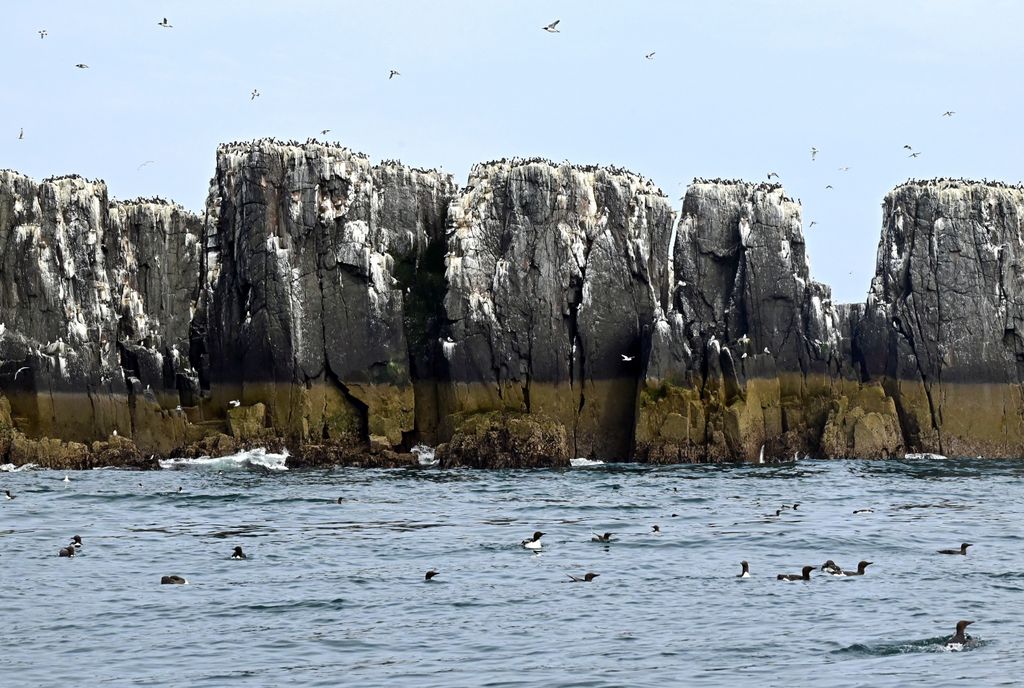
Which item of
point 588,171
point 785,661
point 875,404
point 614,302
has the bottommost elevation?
point 785,661

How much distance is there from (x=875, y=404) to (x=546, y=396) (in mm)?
15896

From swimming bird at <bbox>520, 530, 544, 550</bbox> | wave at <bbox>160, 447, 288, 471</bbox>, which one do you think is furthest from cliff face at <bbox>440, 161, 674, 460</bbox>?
swimming bird at <bbox>520, 530, 544, 550</bbox>

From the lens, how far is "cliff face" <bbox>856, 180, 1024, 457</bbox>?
73938 mm

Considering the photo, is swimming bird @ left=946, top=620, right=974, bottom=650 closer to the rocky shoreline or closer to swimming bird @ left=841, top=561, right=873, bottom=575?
swimming bird @ left=841, top=561, right=873, bottom=575

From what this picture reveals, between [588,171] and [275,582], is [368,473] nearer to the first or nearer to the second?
[588,171]

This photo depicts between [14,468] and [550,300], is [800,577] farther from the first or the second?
[14,468]

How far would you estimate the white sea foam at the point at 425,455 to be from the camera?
71250 millimetres

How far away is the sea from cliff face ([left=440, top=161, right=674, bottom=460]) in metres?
11.7

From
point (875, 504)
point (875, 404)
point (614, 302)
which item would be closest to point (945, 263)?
point (875, 404)

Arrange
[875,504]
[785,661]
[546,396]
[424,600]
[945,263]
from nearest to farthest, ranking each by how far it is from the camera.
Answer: [785,661]
[424,600]
[875,504]
[546,396]
[945,263]

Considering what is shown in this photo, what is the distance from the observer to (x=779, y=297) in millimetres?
74500

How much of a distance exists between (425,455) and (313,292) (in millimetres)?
9248

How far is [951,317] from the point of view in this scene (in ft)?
246

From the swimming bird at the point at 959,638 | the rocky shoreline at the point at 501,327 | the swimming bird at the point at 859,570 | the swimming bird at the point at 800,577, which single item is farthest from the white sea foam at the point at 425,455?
the swimming bird at the point at 959,638
